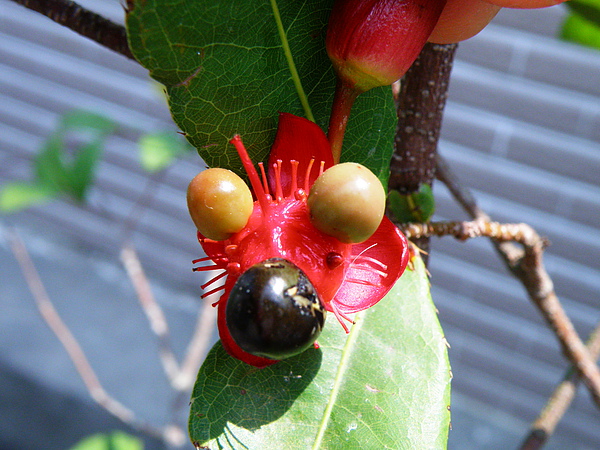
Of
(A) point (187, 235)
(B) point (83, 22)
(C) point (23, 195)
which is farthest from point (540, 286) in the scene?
(A) point (187, 235)

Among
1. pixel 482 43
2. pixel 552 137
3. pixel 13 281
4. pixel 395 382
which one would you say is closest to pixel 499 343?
pixel 552 137

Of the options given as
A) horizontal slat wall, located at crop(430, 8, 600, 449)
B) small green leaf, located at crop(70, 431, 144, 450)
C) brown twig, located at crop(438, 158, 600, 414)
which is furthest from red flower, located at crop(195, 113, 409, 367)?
horizontal slat wall, located at crop(430, 8, 600, 449)

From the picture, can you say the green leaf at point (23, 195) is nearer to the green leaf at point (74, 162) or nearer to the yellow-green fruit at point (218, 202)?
the green leaf at point (74, 162)

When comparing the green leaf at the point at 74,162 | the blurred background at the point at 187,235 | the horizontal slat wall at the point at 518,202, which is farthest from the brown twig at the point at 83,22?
the horizontal slat wall at the point at 518,202

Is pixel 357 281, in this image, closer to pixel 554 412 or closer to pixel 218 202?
pixel 218 202

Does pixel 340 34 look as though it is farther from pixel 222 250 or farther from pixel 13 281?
pixel 13 281

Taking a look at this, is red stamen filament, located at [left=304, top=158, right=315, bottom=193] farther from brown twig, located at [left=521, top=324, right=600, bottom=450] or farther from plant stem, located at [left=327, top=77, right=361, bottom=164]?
brown twig, located at [left=521, top=324, right=600, bottom=450]
